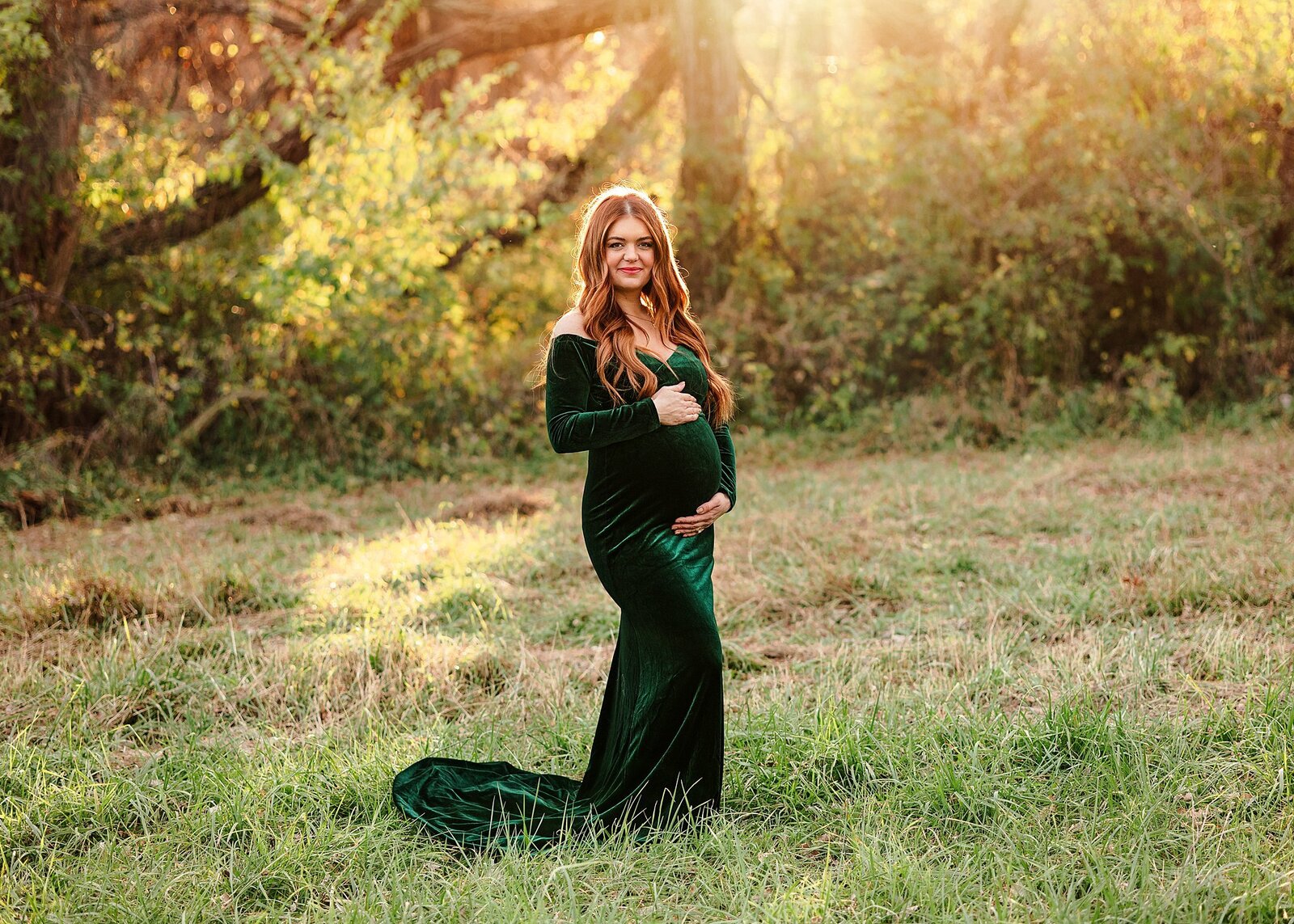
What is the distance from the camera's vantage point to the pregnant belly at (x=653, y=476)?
3.27 meters

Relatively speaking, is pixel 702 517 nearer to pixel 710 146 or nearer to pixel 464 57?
pixel 710 146

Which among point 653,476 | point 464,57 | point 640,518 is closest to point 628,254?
point 653,476

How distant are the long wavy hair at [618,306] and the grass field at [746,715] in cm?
126

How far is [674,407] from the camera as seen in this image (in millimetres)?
3213

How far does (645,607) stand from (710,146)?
9.16m

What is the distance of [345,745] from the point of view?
4.00m

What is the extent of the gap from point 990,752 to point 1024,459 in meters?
6.33

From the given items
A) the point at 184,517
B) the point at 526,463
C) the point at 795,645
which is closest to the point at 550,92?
the point at 526,463

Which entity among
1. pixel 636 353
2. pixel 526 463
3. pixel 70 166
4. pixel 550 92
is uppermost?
pixel 550 92

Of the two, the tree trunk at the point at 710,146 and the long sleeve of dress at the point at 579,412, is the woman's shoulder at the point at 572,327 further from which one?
the tree trunk at the point at 710,146

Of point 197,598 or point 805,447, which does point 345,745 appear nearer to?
point 197,598

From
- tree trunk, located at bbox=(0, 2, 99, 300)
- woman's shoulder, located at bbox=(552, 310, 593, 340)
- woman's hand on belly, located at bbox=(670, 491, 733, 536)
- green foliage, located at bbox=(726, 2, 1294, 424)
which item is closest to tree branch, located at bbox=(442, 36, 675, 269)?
green foliage, located at bbox=(726, 2, 1294, 424)

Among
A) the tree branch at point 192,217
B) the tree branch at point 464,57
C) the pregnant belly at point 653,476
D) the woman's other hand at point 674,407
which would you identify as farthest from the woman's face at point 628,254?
the tree branch at point 192,217

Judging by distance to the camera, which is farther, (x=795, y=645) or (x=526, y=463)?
(x=526, y=463)
